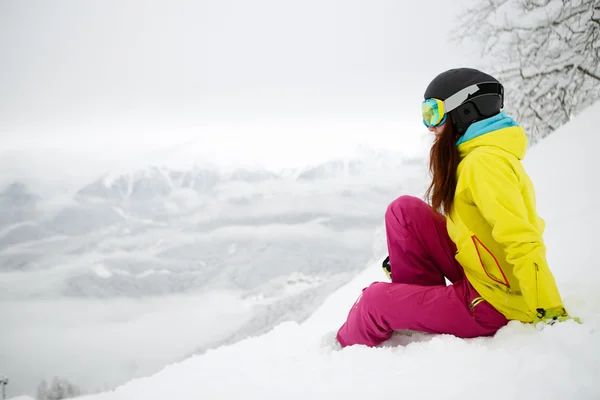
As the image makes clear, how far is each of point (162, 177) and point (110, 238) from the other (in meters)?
23.0

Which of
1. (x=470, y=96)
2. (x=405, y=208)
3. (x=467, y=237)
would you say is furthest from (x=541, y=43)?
(x=467, y=237)

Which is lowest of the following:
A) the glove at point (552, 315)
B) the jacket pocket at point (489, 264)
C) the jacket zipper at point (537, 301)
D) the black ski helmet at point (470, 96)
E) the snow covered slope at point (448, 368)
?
the snow covered slope at point (448, 368)

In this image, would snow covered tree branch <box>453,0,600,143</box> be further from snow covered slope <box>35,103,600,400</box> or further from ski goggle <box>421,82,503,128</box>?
ski goggle <box>421,82,503,128</box>

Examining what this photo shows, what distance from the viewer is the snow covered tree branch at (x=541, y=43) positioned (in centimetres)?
500

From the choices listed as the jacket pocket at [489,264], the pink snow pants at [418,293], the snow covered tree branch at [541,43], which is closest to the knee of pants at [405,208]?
the pink snow pants at [418,293]

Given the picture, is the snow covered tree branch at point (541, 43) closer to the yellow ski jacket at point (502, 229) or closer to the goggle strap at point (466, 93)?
the goggle strap at point (466, 93)

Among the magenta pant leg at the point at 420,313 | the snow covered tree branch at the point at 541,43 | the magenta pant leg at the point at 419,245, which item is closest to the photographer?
the magenta pant leg at the point at 420,313

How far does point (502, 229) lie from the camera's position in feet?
3.21

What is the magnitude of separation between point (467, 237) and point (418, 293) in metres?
0.27

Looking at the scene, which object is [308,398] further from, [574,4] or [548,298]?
[574,4]

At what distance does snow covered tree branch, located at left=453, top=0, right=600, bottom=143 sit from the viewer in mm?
5004

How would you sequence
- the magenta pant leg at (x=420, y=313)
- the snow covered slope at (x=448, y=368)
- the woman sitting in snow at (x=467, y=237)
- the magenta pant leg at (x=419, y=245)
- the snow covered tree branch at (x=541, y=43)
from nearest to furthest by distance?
1. the snow covered slope at (x=448, y=368)
2. the woman sitting in snow at (x=467, y=237)
3. the magenta pant leg at (x=420, y=313)
4. the magenta pant leg at (x=419, y=245)
5. the snow covered tree branch at (x=541, y=43)

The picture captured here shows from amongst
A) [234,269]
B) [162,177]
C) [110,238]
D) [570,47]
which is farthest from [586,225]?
→ [162,177]

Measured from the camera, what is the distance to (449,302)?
1184 millimetres
